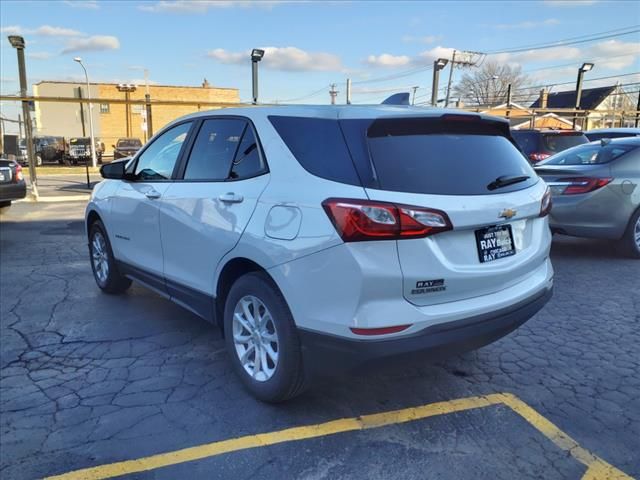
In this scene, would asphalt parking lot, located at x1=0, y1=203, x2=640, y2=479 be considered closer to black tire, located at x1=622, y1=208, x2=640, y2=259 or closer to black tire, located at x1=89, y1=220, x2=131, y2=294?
black tire, located at x1=89, y1=220, x2=131, y2=294

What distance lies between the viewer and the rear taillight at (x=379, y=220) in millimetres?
2471

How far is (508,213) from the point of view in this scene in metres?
2.90

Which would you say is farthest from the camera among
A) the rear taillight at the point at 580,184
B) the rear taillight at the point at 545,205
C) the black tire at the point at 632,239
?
the black tire at the point at 632,239

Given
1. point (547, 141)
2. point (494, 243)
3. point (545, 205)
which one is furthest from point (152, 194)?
point (547, 141)

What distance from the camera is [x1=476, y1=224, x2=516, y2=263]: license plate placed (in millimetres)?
2787

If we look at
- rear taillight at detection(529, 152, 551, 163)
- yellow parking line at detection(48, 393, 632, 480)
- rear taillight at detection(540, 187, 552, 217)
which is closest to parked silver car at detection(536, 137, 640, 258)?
rear taillight at detection(540, 187, 552, 217)

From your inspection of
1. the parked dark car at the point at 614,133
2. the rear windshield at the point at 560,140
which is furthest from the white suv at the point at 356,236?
the rear windshield at the point at 560,140

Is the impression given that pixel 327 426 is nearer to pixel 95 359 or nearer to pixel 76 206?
pixel 95 359

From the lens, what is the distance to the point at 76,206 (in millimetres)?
13133

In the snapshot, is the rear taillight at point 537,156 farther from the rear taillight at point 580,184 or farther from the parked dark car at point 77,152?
the parked dark car at point 77,152

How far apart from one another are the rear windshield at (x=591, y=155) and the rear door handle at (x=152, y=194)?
5639 mm

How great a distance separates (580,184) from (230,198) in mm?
5141

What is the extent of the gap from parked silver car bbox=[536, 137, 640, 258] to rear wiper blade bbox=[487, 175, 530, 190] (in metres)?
3.89

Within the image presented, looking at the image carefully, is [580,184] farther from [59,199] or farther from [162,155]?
[59,199]
